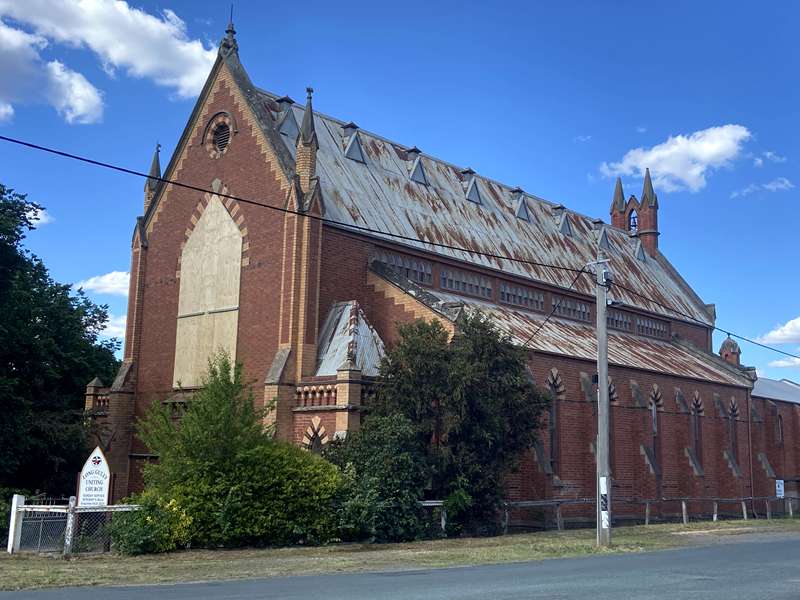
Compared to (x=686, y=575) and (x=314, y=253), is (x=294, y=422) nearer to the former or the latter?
(x=314, y=253)

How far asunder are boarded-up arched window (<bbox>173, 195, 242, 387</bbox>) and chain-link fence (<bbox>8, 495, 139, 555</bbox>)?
37.9ft

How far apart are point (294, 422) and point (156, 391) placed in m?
8.17

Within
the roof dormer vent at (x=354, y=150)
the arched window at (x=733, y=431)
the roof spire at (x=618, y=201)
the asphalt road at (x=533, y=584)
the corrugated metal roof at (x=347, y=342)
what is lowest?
the asphalt road at (x=533, y=584)

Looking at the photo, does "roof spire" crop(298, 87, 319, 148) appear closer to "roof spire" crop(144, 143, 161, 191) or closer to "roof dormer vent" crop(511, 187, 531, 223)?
"roof spire" crop(144, 143, 161, 191)

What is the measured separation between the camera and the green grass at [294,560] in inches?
652

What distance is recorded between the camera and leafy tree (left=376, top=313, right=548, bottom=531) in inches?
1022

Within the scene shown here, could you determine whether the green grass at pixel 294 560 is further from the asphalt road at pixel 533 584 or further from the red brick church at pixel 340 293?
the red brick church at pixel 340 293

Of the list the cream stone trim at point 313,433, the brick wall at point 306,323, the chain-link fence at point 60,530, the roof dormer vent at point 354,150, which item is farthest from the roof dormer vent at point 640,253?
the chain-link fence at point 60,530

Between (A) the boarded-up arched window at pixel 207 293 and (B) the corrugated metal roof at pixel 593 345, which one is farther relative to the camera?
(B) the corrugated metal roof at pixel 593 345

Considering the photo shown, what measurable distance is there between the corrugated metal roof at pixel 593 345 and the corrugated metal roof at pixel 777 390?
19.4 ft

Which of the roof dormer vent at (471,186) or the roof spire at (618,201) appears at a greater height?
the roof spire at (618,201)

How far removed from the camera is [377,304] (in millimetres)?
33344

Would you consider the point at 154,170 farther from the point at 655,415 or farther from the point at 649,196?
the point at 649,196

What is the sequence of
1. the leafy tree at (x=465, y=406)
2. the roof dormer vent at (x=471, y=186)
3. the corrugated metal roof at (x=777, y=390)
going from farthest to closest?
the corrugated metal roof at (x=777, y=390), the roof dormer vent at (x=471, y=186), the leafy tree at (x=465, y=406)
